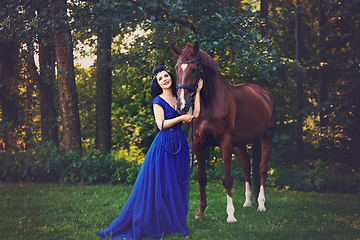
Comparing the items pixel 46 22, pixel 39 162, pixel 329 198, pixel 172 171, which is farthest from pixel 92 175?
pixel 329 198

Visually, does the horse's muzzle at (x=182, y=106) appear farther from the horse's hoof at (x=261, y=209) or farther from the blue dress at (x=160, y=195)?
the horse's hoof at (x=261, y=209)

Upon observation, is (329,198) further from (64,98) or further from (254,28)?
(64,98)

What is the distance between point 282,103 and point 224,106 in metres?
5.28

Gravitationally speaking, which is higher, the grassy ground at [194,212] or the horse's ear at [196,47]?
the horse's ear at [196,47]

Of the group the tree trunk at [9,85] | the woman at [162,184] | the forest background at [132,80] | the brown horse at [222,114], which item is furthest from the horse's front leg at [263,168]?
the tree trunk at [9,85]

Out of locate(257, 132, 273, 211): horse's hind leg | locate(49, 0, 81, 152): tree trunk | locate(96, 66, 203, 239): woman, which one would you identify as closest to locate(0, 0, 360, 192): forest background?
locate(49, 0, 81, 152): tree trunk

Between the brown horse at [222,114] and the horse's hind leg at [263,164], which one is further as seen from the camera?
the horse's hind leg at [263,164]

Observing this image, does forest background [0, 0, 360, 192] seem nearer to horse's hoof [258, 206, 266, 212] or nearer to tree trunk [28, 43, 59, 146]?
tree trunk [28, 43, 59, 146]

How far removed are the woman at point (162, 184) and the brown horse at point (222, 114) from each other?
0.30 m

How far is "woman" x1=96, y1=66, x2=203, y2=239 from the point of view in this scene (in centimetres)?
429

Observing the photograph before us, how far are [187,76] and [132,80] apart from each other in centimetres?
790

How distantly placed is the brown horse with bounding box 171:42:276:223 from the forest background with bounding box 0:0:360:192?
1407 mm

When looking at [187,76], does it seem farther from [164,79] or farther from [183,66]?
[164,79]

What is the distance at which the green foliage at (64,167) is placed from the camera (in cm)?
923
